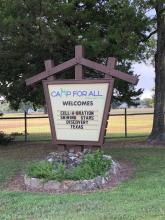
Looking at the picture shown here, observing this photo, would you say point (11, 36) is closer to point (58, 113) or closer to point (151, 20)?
point (58, 113)

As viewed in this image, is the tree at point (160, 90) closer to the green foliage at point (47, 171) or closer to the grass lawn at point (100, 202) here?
the grass lawn at point (100, 202)

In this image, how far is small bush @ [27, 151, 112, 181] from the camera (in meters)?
10.5

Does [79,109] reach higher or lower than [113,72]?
lower

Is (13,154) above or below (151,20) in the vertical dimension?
below

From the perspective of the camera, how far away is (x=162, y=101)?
18.8 metres

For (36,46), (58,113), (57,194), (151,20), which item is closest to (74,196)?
(57,194)

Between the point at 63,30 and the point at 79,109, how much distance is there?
3052 millimetres

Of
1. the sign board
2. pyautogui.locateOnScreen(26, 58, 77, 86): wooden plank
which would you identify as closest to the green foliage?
the sign board

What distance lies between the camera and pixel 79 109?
1262 centimetres

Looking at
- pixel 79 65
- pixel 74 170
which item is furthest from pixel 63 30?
pixel 74 170

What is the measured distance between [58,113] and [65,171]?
8.34 feet

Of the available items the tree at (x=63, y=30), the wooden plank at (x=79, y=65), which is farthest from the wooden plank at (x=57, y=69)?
the tree at (x=63, y=30)

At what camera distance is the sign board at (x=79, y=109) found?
12398mm

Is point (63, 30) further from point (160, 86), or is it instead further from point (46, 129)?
point (46, 129)
